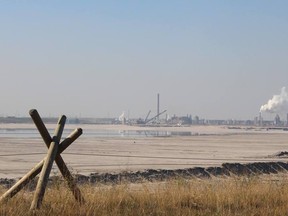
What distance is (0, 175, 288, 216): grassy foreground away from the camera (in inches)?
301

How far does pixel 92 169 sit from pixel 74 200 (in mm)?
15736

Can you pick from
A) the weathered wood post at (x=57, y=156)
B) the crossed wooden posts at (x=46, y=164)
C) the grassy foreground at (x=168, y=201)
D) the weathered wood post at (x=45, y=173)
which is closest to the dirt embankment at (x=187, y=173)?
the grassy foreground at (x=168, y=201)

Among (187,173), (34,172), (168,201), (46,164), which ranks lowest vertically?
(187,173)

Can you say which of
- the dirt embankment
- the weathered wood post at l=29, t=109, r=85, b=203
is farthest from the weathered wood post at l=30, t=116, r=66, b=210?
the dirt embankment

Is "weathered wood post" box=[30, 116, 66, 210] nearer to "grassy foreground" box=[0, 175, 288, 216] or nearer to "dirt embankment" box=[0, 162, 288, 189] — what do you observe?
"grassy foreground" box=[0, 175, 288, 216]

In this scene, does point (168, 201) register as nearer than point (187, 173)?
Yes

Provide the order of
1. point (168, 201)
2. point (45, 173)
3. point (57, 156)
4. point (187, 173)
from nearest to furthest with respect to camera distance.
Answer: point (45, 173) < point (57, 156) < point (168, 201) < point (187, 173)

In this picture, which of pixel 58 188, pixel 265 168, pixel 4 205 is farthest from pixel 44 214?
pixel 265 168

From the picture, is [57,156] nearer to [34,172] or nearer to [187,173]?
[34,172]

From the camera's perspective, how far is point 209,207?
8.94 m

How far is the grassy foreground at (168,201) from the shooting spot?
25.1ft

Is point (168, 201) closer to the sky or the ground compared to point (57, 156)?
closer to the ground

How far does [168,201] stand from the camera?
9.01 metres

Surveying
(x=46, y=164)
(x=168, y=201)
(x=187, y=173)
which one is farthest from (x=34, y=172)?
(x=187, y=173)
